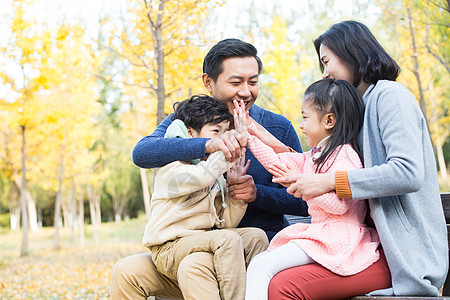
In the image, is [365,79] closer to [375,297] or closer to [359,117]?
[359,117]

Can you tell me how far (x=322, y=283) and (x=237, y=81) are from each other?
3.81ft

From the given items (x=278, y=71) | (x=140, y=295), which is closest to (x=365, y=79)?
(x=140, y=295)

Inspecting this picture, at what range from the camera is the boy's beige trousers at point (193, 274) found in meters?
1.90

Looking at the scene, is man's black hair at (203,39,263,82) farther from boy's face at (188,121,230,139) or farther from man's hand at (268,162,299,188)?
man's hand at (268,162,299,188)

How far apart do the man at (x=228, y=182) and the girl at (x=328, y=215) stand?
0.68 ft

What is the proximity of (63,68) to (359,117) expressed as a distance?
11.7 metres

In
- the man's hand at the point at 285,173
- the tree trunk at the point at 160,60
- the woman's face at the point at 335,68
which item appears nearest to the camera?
the man's hand at the point at 285,173

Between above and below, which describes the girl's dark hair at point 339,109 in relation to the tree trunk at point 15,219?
above

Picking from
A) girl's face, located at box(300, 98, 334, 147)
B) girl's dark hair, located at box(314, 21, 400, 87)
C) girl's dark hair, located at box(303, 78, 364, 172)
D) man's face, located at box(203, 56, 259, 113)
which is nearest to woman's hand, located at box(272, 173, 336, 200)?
girl's dark hair, located at box(303, 78, 364, 172)

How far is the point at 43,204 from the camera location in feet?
101

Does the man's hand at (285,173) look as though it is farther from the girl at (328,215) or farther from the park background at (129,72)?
the park background at (129,72)

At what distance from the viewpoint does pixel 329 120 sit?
200 centimetres

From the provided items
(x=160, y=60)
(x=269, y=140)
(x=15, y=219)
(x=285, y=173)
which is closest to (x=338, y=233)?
(x=285, y=173)

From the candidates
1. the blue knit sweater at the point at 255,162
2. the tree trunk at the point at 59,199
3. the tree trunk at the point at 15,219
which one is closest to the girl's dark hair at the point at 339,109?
the blue knit sweater at the point at 255,162
